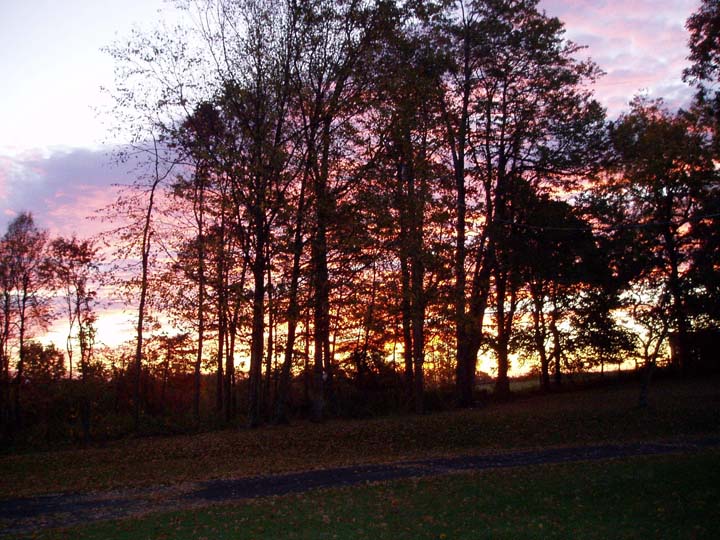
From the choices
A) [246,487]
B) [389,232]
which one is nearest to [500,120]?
[389,232]

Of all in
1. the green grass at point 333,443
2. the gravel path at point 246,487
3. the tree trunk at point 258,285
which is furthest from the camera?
the tree trunk at point 258,285

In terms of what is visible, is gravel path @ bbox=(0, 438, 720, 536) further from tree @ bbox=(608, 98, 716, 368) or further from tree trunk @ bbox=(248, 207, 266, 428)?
tree @ bbox=(608, 98, 716, 368)

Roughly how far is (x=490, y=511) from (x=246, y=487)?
5510mm

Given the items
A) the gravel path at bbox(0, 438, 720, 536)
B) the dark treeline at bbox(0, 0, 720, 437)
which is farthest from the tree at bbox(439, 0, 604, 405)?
the gravel path at bbox(0, 438, 720, 536)

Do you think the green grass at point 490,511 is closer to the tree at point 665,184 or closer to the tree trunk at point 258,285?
the tree trunk at point 258,285

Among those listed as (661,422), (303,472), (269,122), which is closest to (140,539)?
(303,472)

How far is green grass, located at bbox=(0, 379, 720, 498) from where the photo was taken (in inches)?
607

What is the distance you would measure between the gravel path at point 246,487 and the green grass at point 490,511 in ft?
Result: 2.54

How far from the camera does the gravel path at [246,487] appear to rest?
11.6 meters

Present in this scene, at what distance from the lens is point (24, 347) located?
2652 cm

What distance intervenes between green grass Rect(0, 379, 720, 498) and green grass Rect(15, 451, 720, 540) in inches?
149

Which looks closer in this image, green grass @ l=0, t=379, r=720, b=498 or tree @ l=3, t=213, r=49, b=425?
green grass @ l=0, t=379, r=720, b=498

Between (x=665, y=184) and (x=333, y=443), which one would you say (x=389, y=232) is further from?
(x=665, y=184)

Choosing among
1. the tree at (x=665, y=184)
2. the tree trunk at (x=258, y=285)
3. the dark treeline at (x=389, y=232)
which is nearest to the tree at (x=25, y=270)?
the dark treeline at (x=389, y=232)
